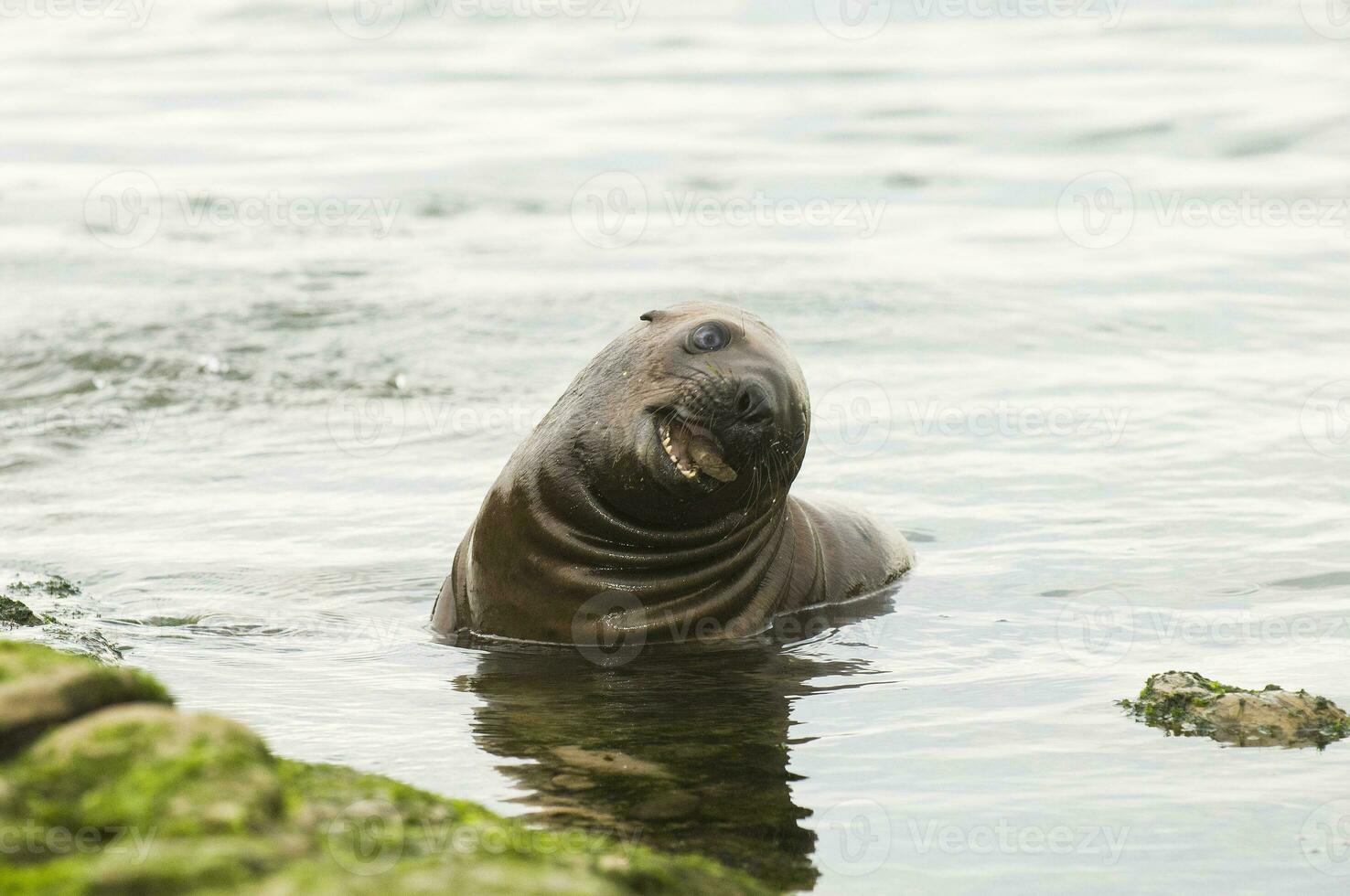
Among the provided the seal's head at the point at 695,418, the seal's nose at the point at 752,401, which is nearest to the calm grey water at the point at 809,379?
the seal's head at the point at 695,418

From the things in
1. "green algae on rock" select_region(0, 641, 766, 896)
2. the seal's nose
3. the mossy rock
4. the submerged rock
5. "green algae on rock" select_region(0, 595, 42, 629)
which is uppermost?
the seal's nose

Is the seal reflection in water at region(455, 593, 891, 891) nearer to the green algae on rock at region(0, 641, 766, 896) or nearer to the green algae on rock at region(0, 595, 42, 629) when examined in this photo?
the green algae on rock at region(0, 641, 766, 896)

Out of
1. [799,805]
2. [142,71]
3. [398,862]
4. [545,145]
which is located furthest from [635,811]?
[142,71]

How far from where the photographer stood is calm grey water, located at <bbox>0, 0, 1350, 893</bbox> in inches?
225

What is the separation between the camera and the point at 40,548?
→ 9703 millimetres

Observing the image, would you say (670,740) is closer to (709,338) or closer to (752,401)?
(752,401)

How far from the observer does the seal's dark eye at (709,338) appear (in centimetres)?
728

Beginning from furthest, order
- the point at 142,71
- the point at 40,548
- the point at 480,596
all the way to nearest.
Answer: the point at 142,71 < the point at 40,548 < the point at 480,596

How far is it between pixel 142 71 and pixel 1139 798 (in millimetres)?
29963

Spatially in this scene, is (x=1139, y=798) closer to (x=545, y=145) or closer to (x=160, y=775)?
(x=160, y=775)

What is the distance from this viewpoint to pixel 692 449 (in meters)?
7.29

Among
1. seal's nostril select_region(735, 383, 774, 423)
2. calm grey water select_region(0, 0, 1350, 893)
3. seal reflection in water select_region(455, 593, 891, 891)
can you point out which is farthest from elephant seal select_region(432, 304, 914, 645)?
calm grey water select_region(0, 0, 1350, 893)

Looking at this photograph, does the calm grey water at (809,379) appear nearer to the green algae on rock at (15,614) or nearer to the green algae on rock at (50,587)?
the green algae on rock at (50,587)

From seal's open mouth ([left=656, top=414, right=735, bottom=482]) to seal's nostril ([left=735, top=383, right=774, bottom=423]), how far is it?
0.55ft
